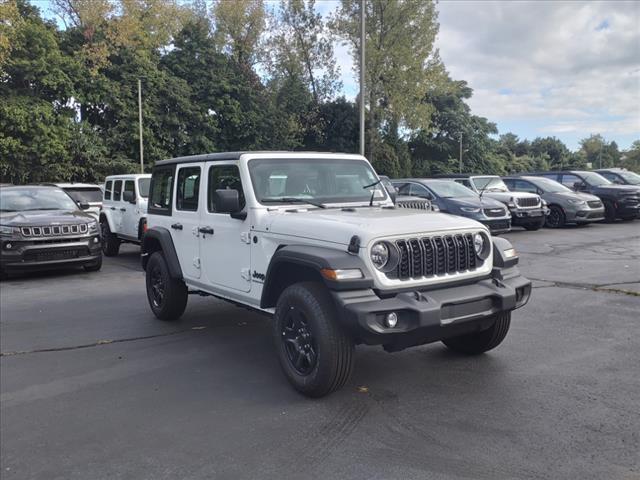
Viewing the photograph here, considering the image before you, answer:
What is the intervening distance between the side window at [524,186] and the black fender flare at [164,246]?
1363cm

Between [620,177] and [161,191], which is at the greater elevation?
[620,177]

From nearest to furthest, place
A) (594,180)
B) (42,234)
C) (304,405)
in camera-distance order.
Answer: (304,405) → (42,234) → (594,180)

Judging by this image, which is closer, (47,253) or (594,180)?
(47,253)

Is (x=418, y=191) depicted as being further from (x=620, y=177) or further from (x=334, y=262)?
(x=334, y=262)

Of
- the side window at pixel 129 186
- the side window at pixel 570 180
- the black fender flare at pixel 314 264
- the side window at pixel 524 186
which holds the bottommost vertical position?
the black fender flare at pixel 314 264

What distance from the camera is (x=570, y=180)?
18.8m

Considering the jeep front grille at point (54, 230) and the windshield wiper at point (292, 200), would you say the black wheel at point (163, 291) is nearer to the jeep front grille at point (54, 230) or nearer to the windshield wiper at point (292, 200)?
the windshield wiper at point (292, 200)

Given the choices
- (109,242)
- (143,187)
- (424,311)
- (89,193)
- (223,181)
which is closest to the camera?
(424,311)

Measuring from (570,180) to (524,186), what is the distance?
2398 millimetres

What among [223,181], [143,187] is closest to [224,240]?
[223,181]

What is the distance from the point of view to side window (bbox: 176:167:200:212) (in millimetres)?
5922

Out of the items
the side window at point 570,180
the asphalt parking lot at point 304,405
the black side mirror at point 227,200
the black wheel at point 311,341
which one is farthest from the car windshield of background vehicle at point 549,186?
the black wheel at point 311,341

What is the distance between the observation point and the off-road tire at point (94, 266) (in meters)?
10.6

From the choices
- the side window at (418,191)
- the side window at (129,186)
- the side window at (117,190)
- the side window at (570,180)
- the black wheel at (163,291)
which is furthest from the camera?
the side window at (570,180)
